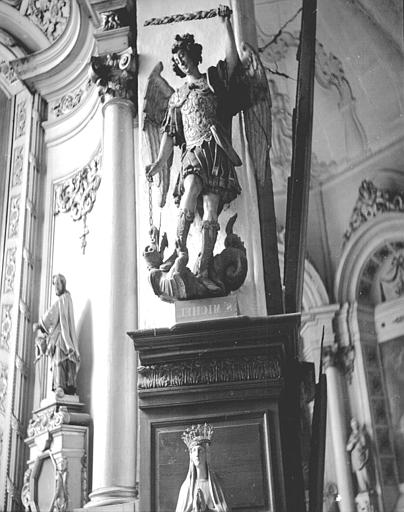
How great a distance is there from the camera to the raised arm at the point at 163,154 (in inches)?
208

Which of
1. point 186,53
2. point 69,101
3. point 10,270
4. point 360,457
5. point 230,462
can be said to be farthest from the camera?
point 360,457

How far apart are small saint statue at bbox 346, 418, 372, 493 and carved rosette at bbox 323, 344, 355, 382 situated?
753 millimetres

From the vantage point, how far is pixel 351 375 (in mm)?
10477

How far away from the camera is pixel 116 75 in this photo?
284 inches

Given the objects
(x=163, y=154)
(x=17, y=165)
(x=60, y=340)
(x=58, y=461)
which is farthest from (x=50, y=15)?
(x=58, y=461)

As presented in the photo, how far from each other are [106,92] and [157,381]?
11.6 feet

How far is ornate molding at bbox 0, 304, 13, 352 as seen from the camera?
823 centimetres

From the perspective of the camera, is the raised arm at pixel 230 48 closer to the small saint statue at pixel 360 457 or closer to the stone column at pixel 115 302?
the stone column at pixel 115 302

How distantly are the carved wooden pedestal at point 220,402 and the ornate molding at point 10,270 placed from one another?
4.26 metres

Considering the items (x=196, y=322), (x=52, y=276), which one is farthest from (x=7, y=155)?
(x=196, y=322)

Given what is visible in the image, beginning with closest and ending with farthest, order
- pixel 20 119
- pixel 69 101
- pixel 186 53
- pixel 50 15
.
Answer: pixel 186 53 < pixel 69 101 < pixel 50 15 < pixel 20 119

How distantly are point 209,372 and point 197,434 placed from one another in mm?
343

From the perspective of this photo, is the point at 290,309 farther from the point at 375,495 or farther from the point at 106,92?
the point at 375,495

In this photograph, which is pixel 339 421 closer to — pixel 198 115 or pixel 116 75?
pixel 116 75
